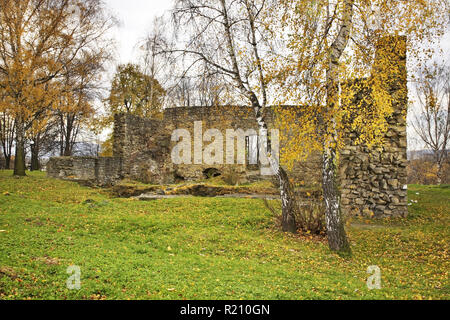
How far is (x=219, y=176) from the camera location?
18984 millimetres

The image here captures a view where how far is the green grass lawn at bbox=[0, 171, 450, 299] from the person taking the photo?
418cm

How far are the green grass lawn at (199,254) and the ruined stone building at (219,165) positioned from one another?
96cm

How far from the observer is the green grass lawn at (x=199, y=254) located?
4176mm

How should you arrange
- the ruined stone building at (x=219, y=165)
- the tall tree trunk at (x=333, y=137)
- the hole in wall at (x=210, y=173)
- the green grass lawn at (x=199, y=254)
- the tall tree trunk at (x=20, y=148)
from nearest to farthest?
1. the green grass lawn at (x=199, y=254)
2. the tall tree trunk at (x=333, y=137)
3. the ruined stone building at (x=219, y=165)
4. the tall tree trunk at (x=20, y=148)
5. the hole in wall at (x=210, y=173)

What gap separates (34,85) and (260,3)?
11.8 meters

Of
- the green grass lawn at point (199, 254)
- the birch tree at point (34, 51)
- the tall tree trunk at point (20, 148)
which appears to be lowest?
the green grass lawn at point (199, 254)

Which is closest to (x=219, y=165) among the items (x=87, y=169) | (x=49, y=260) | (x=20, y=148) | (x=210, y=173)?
(x=210, y=173)

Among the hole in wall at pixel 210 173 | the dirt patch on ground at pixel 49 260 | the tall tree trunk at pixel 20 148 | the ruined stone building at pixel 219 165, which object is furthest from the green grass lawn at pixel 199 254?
the hole in wall at pixel 210 173

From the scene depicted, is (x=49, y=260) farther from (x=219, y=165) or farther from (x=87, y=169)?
(x=219, y=165)

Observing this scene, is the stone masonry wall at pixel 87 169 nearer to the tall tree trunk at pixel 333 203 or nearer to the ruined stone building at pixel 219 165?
the ruined stone building at pixel 219 165

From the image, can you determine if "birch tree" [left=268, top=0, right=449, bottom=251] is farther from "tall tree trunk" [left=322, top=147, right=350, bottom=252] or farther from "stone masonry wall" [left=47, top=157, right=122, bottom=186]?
"stone masonry wall" [left=47, top=157, right=122, bottom=186]

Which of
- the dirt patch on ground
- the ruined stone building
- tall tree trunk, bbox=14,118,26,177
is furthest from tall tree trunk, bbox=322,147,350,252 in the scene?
tall tree trunk, bbox=14,118,26,177

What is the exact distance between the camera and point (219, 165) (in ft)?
64.2

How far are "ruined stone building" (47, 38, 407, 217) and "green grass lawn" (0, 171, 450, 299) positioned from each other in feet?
3.15
